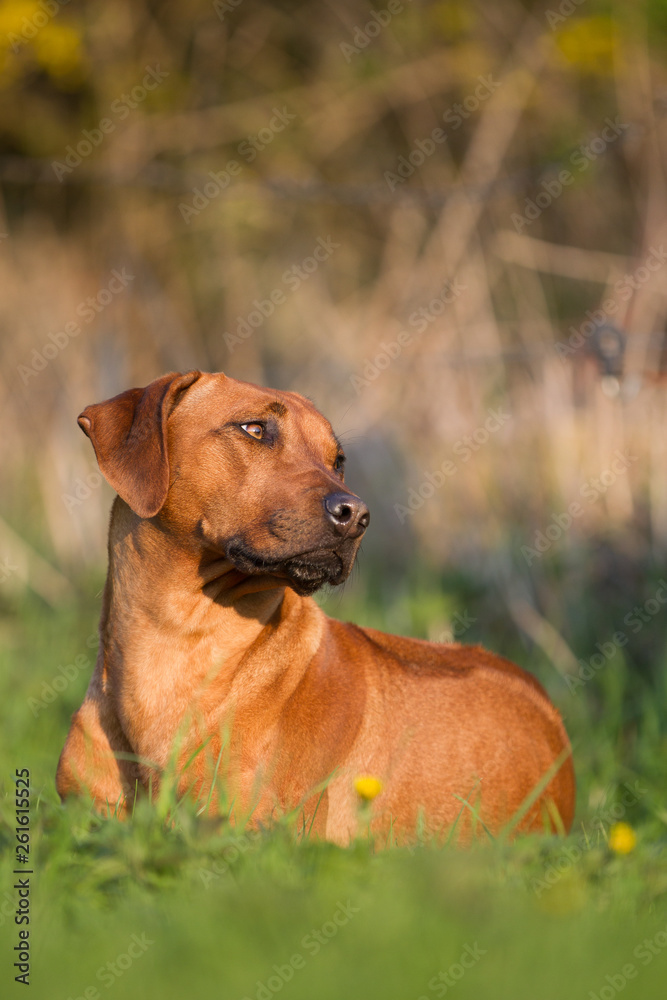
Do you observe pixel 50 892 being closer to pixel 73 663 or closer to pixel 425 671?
pixel 425 671

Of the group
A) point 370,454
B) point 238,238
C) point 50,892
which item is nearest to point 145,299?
point 370,454

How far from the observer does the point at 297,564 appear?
3.22 m

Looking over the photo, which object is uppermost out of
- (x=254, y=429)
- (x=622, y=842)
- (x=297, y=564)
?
(x=254, y=429)

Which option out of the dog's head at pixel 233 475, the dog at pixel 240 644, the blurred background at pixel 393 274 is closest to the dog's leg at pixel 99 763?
the dog at pixel 240 644

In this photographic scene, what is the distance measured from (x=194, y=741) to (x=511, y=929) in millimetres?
1317

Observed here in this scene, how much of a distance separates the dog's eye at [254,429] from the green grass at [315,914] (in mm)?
1256

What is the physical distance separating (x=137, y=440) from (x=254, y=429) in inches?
15.6

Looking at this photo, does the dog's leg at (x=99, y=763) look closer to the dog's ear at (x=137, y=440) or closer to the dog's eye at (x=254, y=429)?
the dog's ear at (x=137, y=440)

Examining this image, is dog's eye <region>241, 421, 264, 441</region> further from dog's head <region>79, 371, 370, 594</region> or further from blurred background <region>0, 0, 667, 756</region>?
blurred background <region>0, 0, 667, 756</region>

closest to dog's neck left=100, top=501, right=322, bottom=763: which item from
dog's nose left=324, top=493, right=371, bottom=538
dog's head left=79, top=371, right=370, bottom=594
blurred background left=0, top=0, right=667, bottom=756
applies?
dog's head left=79, top=371, right=370, bottom=594

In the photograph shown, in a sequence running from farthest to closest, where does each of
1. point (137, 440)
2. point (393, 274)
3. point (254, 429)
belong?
point (393, 274), point (254, 429), point (137, 440)

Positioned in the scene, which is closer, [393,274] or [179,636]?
[179,636]

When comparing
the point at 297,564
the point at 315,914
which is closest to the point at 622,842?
the point at 315,914

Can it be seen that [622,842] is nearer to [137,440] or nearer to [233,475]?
[233,475]
